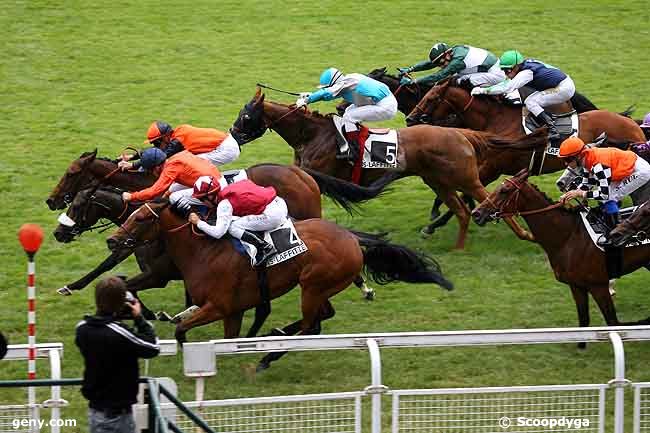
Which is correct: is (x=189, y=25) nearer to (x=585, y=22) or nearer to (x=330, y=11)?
(x=330, y=11)

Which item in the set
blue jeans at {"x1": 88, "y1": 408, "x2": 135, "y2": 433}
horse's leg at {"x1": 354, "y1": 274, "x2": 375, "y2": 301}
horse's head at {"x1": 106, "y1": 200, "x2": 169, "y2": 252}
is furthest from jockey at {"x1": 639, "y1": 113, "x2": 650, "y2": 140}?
blue jeans at {"x1": 88, "y1": 408, "x2": 135, "y2": 433}

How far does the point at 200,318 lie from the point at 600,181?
2.95 meters

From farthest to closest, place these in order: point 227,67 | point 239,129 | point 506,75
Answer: point 227,67
point 506,75
point 239,129

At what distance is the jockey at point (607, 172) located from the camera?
8.69m

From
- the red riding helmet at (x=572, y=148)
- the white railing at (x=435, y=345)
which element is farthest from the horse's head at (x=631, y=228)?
the white railing at (x=435, y=345)

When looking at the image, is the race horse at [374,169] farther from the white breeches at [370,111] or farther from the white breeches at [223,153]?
the white breeches at [223,153]

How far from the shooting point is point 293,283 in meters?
8.37

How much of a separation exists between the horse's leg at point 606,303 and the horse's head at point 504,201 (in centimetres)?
79

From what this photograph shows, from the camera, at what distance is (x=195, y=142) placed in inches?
380

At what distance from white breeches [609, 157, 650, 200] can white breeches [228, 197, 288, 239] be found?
2401 mm

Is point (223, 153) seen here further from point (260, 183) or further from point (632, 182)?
point (632, 182)

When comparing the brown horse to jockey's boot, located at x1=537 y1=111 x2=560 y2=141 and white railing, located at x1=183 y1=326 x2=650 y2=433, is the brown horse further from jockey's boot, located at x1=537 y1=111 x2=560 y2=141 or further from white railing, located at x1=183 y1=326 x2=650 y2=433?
jockey's boot, located at x1=537 y1=111 x2=560 y2=141

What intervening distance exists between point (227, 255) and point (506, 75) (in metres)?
4.40

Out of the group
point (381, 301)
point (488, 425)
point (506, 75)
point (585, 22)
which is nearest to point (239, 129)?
point (381, 301)
